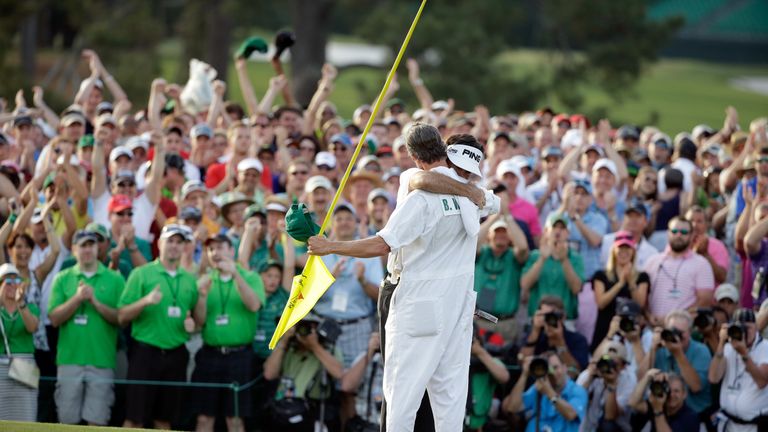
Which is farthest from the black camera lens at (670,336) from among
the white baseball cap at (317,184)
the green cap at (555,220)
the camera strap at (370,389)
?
the white baseball cap at (317,184)

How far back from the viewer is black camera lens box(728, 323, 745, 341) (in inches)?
452

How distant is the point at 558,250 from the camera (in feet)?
40.9

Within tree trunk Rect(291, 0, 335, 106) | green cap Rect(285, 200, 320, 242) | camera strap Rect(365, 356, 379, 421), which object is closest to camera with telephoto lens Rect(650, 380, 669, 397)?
camera strap Rect(365, 356, 379, 421)

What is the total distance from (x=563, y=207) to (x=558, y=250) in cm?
90

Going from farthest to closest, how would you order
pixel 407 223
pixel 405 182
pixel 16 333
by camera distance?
pixel 16 333, pixel 405 182, pixel 407 223

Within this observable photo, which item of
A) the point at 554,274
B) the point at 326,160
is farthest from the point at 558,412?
the point at 326,160

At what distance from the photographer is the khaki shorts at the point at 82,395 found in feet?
37.9

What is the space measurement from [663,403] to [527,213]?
8.86ft

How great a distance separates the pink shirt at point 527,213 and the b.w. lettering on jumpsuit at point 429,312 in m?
5.26

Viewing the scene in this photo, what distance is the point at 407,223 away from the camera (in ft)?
26.2

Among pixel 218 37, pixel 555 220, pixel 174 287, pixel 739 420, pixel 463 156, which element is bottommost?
pixel 739 420

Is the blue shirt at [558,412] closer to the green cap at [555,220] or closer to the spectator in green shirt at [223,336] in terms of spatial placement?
the green cap at [555,220]

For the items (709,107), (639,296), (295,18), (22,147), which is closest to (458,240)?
(639,296)

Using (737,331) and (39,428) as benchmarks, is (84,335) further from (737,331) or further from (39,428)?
(737,331)
